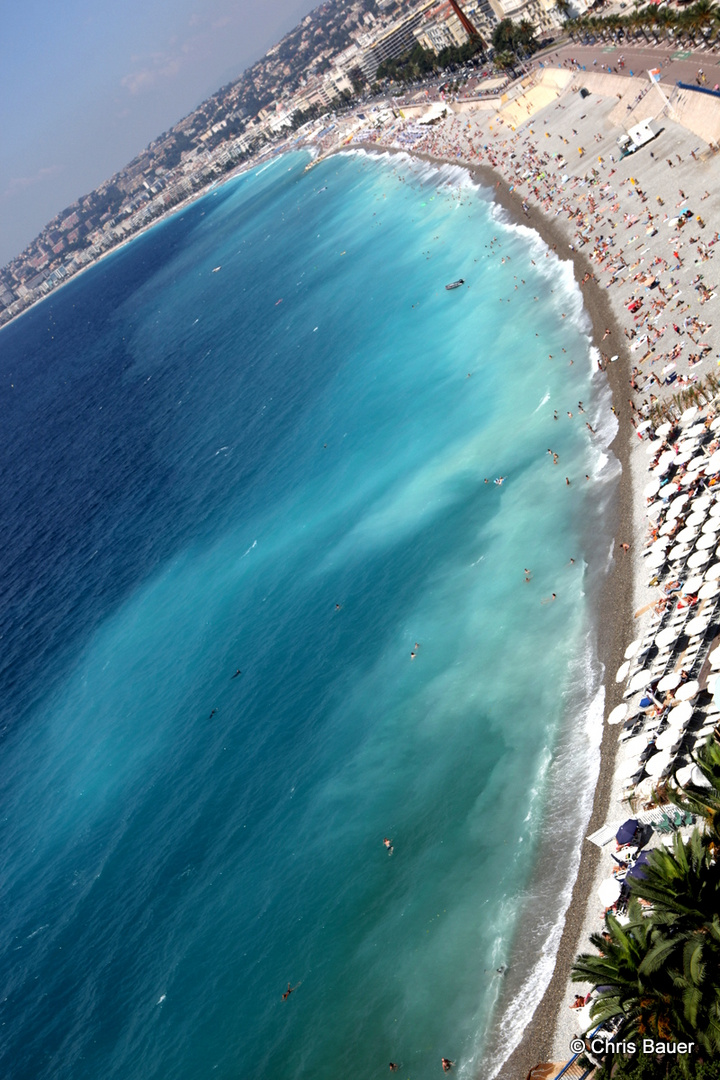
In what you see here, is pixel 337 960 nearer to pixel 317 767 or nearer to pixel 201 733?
pixel 317 767

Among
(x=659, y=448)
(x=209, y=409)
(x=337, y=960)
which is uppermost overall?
(x=209, y=409)

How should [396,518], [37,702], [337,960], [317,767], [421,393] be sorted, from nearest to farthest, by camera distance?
[337,960] < [317,767] < [396,518] < [37,702] < [421,393]

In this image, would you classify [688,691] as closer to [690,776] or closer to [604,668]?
[690,776]

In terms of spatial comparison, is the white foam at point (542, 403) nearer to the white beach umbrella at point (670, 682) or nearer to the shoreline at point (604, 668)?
the shoreline at point (604, 668)

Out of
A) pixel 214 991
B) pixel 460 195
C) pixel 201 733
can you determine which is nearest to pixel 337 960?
pixel 214 991

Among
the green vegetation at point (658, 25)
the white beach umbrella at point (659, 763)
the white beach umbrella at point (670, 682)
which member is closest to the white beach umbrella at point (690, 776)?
the white beach umbrella at point (659, 763)

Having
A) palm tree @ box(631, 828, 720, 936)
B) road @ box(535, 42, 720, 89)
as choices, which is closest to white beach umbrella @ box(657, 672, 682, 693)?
palm tree @ box(631, 828, 720, 936)
